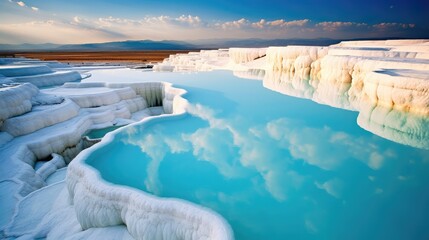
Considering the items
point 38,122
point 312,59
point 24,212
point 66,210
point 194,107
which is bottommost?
point 24,212

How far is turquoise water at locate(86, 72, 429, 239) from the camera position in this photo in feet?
9.21

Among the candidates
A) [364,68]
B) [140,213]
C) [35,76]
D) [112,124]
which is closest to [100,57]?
[35,76]

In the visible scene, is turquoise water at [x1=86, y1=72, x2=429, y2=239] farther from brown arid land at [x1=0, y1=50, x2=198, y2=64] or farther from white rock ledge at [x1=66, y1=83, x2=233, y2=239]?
brown arid land at [x1=0, y1=50, x2=198, y2=64]

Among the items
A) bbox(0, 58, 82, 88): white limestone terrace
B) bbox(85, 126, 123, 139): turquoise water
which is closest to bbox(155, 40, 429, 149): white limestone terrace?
bbox(85, 126, 123, 139): turquoise water

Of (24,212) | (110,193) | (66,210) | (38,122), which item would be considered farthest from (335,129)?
(38,122)

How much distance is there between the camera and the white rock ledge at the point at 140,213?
269cm

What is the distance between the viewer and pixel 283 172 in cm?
386

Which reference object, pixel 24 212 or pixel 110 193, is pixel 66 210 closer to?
pixel 24 212

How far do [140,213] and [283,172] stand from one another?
2185 mm

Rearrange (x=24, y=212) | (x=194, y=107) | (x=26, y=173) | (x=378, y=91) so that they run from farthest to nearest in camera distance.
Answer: (x=194, y=107), (x=378, y=91), (x=26, y=173), (x=24, y=212)

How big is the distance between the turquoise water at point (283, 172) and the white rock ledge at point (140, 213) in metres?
0.29

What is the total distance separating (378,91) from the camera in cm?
698

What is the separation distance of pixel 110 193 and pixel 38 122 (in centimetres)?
658

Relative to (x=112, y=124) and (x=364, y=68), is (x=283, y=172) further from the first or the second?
(x=112, y=124)
